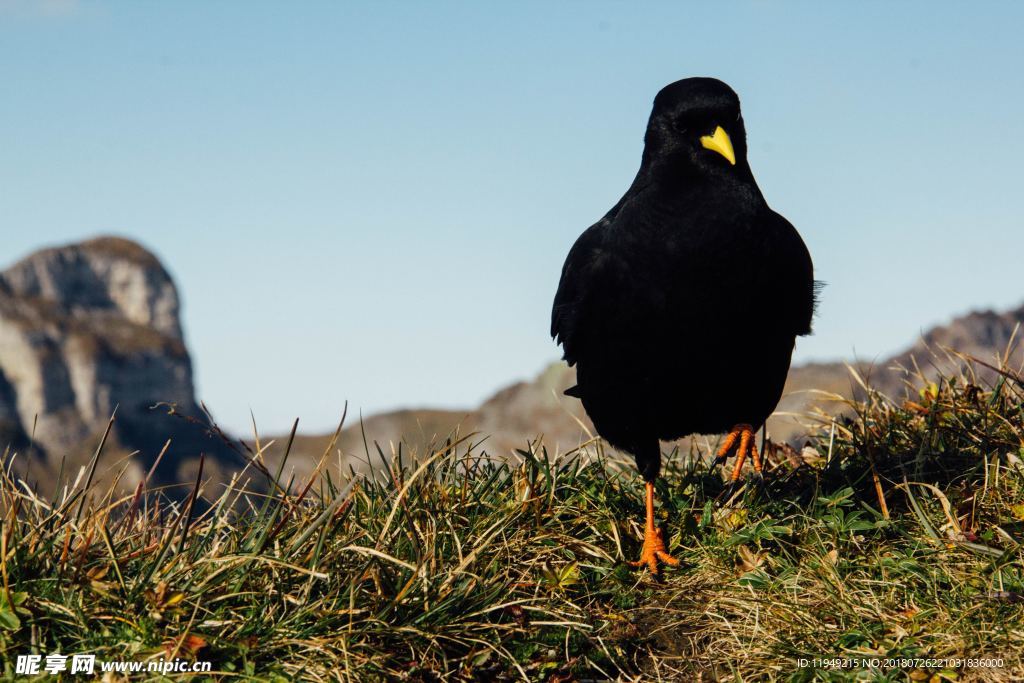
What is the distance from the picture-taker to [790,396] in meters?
7.48

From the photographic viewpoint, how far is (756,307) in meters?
4.63

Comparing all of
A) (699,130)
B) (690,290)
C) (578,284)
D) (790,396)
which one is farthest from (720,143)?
(790,396)

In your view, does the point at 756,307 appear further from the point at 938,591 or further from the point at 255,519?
the point at 255,519

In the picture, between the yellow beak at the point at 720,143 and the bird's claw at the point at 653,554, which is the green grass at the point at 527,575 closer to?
the bird's claw at the point at 653,554

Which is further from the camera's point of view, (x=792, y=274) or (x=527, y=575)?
(x=792, y=274)

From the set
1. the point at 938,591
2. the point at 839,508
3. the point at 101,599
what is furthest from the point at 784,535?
the point at 101,599

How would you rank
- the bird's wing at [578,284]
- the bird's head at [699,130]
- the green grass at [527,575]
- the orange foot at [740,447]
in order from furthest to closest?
1. the orange foot at [740,447]
2. the bird's wing at [578,284]
3. the bird's head at [699,130]
4. the green grass at [527,575]

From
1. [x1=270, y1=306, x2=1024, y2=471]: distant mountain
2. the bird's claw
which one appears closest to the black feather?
[x1=270, y1=306, x2=1024, y2=471]: distant mountain

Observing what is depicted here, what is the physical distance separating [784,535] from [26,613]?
3402mm

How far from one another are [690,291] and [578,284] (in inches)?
36.6

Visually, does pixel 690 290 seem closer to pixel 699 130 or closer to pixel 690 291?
pixel 690 291

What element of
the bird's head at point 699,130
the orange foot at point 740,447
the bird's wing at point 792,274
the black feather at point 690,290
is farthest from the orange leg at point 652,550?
the bird's head at point 699,130

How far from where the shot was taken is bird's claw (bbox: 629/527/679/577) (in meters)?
4.52

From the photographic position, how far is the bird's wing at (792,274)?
472 centimetres
